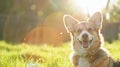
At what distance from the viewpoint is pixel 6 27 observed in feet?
91.2

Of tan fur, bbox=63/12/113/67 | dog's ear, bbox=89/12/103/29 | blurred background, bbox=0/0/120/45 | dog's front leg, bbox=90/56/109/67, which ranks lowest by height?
dog's front leg, bbox=90/56/109/67

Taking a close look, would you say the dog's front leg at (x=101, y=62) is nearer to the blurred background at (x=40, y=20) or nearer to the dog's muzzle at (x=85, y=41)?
the dog's muzzle at (x=85, y=41)

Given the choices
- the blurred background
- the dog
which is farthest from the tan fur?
the blurred background

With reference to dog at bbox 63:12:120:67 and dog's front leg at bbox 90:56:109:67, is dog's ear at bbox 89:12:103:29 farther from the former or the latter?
dog's front leg at bbox 90:56:109:67

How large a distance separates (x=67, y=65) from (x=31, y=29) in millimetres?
20330

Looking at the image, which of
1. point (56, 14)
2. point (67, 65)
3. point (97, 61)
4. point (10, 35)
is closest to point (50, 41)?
point (10, 35)

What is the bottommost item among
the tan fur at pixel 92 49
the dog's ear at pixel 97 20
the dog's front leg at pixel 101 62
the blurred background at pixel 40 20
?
the dog's front leg at pixel 101 62

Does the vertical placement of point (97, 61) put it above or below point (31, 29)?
below

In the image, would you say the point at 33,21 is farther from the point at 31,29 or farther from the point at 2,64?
the point at 2,64

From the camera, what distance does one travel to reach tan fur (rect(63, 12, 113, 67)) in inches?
252

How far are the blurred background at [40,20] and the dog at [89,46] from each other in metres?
17.0

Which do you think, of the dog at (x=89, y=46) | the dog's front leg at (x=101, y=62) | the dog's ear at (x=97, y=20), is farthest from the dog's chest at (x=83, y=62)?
the dog's ear at (x=97, y=20)

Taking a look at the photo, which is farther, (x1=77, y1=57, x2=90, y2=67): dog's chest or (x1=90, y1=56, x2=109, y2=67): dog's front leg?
(x1=77, y1=57, x2=90, y2=67): dog's chest

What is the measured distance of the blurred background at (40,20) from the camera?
26000mm
